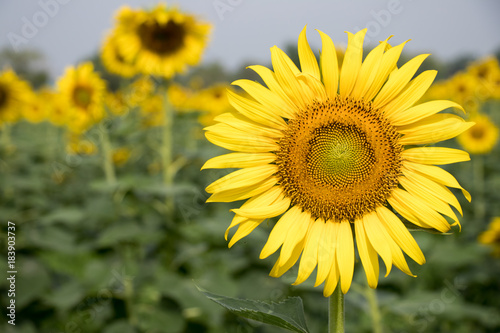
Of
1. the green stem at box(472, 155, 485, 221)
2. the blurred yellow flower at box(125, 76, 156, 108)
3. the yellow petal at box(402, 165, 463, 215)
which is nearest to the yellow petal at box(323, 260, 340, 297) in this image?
the yellow petal at box(402, 165, 463, 215)

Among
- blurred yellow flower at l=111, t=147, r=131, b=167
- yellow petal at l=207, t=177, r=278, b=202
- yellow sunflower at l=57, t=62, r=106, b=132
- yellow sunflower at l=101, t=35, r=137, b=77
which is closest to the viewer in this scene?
yellow petal at l=207, t=177, r=278, b=202

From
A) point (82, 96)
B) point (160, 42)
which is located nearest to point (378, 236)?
point (160, 42)

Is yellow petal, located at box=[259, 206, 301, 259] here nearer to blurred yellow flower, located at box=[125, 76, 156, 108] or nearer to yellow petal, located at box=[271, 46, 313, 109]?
yellow petal, located at box=[271, 46, 313, 109]

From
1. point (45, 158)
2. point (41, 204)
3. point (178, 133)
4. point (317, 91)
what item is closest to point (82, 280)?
point (41, 204)

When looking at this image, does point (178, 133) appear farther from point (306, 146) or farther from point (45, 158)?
point (306, 146)

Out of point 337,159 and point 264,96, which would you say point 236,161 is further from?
point 337,159
